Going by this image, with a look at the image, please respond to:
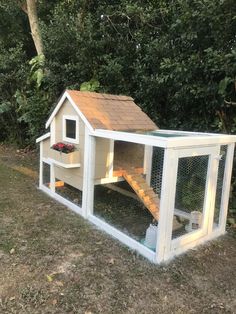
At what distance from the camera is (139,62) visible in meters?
6.06

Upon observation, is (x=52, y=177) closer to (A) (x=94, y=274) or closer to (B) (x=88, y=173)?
(B) (x=88, y=173)

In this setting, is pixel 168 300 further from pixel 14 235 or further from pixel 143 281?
pixel 14 235

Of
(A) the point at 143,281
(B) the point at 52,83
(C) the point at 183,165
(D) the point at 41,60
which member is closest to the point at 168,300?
(A) the point at 143,281

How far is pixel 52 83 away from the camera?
7523mm

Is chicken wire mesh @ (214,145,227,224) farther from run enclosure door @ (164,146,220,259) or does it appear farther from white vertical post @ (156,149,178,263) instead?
white vertical post @ (156,149,178,263)

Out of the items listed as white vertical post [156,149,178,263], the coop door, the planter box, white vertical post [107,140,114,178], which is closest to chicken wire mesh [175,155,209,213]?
the coop door

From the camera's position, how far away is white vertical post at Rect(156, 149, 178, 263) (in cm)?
311

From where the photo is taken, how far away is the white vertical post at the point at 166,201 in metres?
3.11

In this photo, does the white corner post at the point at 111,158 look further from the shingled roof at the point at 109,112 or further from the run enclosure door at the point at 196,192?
the run enclosure door at the point at 196,192

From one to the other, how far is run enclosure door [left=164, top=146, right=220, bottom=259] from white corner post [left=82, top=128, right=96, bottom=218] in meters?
1.16

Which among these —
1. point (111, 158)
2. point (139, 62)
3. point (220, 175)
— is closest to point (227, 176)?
point (220, 175)

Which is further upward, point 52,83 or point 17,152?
point 52,83

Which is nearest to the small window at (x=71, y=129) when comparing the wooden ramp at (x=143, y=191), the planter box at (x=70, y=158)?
the planter box at (x=70, y=158)

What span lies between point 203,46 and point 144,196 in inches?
98.2
